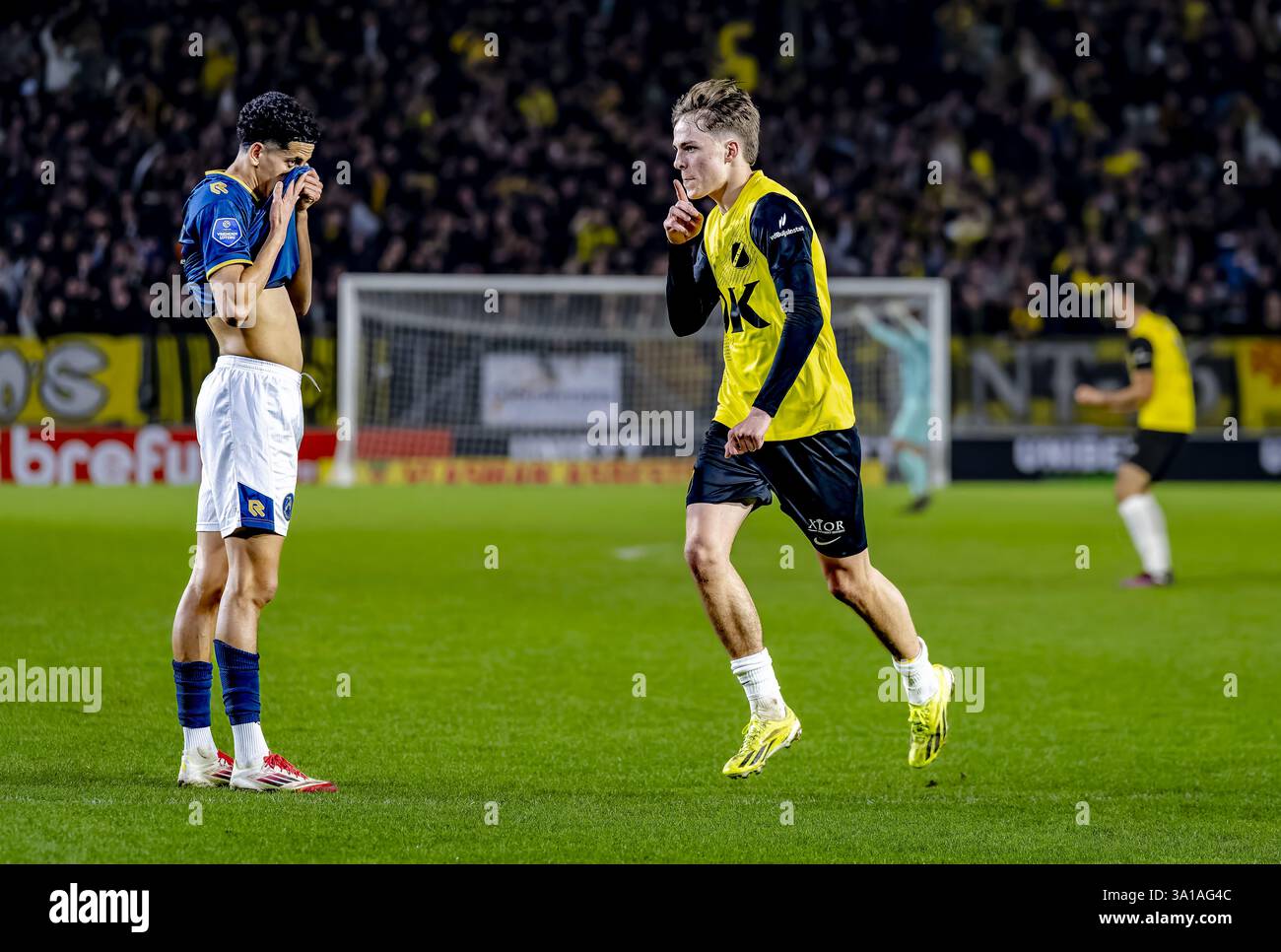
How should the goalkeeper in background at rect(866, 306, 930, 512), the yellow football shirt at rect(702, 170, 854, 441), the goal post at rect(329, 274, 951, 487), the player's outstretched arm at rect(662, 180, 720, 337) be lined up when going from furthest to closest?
the goal post at rect(329, 274, 951, 487) → the goalkeeper in background at rect(866, 306, 930, 512) → the player's outstretched arm at rect(662, 180, 720, 337) → the yellow football shirt at rect(702, 170, 854, 441)

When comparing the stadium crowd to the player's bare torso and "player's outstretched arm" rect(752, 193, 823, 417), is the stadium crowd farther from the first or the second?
"player's outstretched arm" rect(752, 193, 823, 417)

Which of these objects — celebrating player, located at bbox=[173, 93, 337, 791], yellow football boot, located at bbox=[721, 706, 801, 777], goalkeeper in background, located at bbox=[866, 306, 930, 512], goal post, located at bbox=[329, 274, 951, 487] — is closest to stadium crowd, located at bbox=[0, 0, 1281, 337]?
goal post, located at bbox=[329, 274, 951, 487]

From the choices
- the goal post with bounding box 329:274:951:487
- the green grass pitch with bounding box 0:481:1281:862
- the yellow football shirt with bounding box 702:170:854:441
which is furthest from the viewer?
the goal post with bounding box 329:274:951:487

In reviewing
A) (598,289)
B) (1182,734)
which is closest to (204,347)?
(598,289)

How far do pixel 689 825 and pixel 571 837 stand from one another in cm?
41

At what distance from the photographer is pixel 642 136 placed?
2836 cm

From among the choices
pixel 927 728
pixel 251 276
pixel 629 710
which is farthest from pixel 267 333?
pixel 629 710

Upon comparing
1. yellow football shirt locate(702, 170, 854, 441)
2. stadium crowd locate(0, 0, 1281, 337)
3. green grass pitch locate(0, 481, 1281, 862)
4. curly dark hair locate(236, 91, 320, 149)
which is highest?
stadium crowd locate(0, 0, 1281, 337)

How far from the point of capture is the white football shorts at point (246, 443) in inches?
228

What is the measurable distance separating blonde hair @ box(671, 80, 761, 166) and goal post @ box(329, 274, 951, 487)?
16558 mm

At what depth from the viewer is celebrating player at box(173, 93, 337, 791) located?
577 cm

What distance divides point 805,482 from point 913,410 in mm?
13675

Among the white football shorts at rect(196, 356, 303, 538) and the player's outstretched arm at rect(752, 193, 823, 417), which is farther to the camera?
the player's outstretched arm at rect(752, 193, 823, 417)

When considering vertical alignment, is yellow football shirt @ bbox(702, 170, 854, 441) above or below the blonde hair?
below
